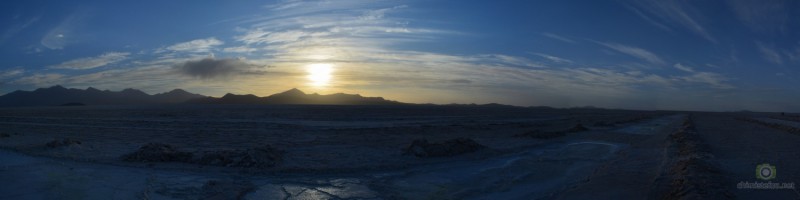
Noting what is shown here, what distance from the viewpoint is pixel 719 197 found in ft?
23.8

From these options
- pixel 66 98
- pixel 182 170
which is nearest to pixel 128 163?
pixel 182 170

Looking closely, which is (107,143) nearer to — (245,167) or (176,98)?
(245,167)

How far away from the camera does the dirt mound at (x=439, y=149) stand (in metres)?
13.5

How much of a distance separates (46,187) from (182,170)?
2590 millimetres

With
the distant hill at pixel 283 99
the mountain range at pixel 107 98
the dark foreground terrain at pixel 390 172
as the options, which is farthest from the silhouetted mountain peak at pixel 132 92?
the dark foreground terrain at pixel 390 172

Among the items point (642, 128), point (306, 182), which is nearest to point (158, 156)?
point (306, 182)

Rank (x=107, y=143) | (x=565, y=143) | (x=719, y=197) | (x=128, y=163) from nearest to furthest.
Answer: (x=719, y=197) → (x=128, y=163) → (x=107, y=143) → (x=565, y=143)

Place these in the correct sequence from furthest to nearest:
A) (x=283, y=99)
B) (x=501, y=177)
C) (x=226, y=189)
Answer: (x=283, y=99), (x=501, y=177), (x=226, y=189)

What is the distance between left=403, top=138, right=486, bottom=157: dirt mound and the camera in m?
Result: 13.5

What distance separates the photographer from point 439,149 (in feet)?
45.1

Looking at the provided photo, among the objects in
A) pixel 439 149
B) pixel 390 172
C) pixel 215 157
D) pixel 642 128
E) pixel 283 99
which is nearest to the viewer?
pixel 390 172

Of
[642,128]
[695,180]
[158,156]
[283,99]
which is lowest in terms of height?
[158,156]

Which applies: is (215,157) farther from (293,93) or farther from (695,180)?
(293,93)

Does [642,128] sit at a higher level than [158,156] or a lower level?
higher
